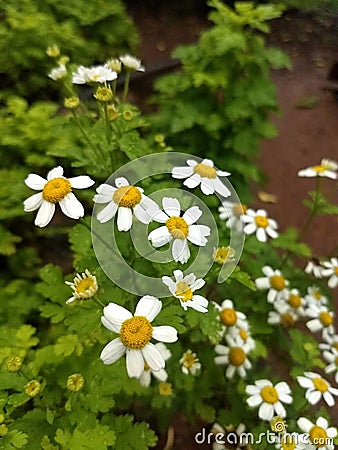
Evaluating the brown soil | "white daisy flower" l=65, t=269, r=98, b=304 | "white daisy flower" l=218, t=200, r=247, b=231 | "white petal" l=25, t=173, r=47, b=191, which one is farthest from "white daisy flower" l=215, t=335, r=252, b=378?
the brown soil

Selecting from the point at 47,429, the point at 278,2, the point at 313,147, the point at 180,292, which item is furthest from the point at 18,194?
the point at 278,2

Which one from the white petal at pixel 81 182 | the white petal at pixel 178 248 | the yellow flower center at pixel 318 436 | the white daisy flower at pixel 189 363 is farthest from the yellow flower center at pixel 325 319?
the white petal at pixel 81 182

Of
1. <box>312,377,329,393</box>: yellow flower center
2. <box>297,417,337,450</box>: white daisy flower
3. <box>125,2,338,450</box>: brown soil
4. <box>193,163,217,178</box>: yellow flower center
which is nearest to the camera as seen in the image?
<box>193,163,217,178</box>: yellow flower center

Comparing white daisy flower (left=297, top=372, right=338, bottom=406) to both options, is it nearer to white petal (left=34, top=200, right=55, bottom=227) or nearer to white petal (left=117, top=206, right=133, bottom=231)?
white petal (left=117, top=206, right=133, bottom=231)

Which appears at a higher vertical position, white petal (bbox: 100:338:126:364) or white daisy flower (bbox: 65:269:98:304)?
white daisy flower (bbox: 65:269:98:304)

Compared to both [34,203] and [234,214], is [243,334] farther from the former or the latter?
[34,203]

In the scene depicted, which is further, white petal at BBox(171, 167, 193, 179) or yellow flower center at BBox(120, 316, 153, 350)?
white petal at BBox(171, 167, 193, 179)

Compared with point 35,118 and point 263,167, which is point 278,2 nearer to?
point 263,167
